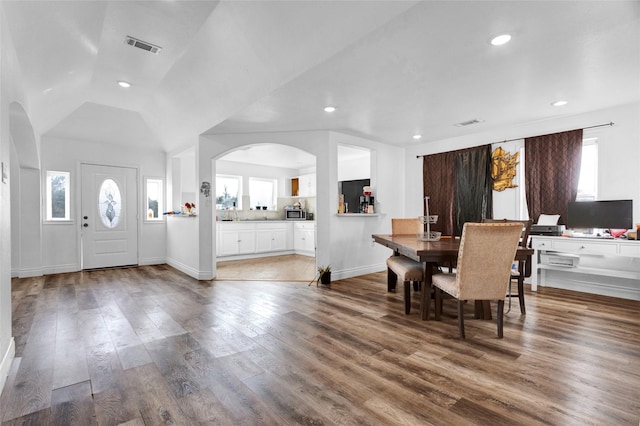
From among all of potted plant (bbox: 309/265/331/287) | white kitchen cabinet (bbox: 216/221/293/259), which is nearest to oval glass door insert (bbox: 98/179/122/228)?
white kitchen cabinet (bbox: 216/221/293/259)

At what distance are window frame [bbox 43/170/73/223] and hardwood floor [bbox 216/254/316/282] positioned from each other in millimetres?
2792

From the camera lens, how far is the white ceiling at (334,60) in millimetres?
2268

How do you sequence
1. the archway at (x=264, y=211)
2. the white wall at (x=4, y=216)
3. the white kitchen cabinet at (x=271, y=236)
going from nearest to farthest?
the white wall at (x=4, y=216) → the archway at (x=264, y=211) → the white kitchen cabinet at (x=271, y=236)

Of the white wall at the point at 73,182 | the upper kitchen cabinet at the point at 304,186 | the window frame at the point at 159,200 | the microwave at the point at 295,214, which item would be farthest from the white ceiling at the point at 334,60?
the microwave at the point at 295,214

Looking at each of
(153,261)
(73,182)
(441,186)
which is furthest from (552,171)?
(73,182)

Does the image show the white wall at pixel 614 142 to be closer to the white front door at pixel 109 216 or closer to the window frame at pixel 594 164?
the window frame at pixel 594 164

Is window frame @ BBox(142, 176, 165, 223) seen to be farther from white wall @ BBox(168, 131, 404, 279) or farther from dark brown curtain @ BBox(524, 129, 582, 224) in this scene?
dark brown curtain @ BBox(524, 129, 582, 224)

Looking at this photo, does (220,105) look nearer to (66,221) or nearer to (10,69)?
(10,69)

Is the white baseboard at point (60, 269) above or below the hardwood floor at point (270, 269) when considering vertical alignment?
above

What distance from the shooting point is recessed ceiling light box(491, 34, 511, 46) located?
7.76ft

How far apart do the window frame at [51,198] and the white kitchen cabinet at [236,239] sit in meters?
2.67

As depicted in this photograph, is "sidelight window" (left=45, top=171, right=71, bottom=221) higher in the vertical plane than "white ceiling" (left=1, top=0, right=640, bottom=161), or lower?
lower

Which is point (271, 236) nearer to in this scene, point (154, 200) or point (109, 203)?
point (154, 200)

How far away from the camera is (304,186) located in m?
8.55
